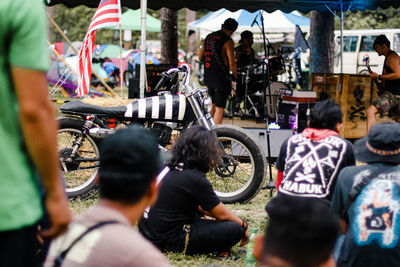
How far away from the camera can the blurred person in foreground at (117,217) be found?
1.82 m

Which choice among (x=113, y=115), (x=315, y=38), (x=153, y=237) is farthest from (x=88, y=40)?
(x=315, y=38)

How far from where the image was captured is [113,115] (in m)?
5.36

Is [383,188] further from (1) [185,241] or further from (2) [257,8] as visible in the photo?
(2) [257,8]

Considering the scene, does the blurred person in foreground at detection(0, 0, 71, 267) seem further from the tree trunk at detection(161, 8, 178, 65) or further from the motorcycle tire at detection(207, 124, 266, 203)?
the tree trunk at detection(161, 8, 178, 65)

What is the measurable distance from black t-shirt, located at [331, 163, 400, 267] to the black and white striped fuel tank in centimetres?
257

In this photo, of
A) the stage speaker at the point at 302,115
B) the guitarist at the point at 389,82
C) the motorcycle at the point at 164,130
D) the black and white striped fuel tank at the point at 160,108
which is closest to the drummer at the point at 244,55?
the stage speaker at the point at 302,115

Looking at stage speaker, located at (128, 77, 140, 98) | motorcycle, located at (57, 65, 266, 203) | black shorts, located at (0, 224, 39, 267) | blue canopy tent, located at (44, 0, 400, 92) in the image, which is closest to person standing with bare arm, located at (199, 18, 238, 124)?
blue canopy tent, located at (44, 0, 400, 92)

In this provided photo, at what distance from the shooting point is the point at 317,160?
3.50m

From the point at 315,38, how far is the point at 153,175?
10.1m

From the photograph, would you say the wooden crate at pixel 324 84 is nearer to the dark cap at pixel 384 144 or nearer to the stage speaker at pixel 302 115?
the stage speaker at pixel 302 115

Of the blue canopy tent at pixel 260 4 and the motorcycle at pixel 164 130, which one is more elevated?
the blue canopy tent at pixel 260 4

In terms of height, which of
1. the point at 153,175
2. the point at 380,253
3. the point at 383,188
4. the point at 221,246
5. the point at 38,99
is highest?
the point at 38,99

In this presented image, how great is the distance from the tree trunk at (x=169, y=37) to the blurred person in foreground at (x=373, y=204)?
9.11m

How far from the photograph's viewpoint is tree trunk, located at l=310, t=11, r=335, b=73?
1150 centimetres
